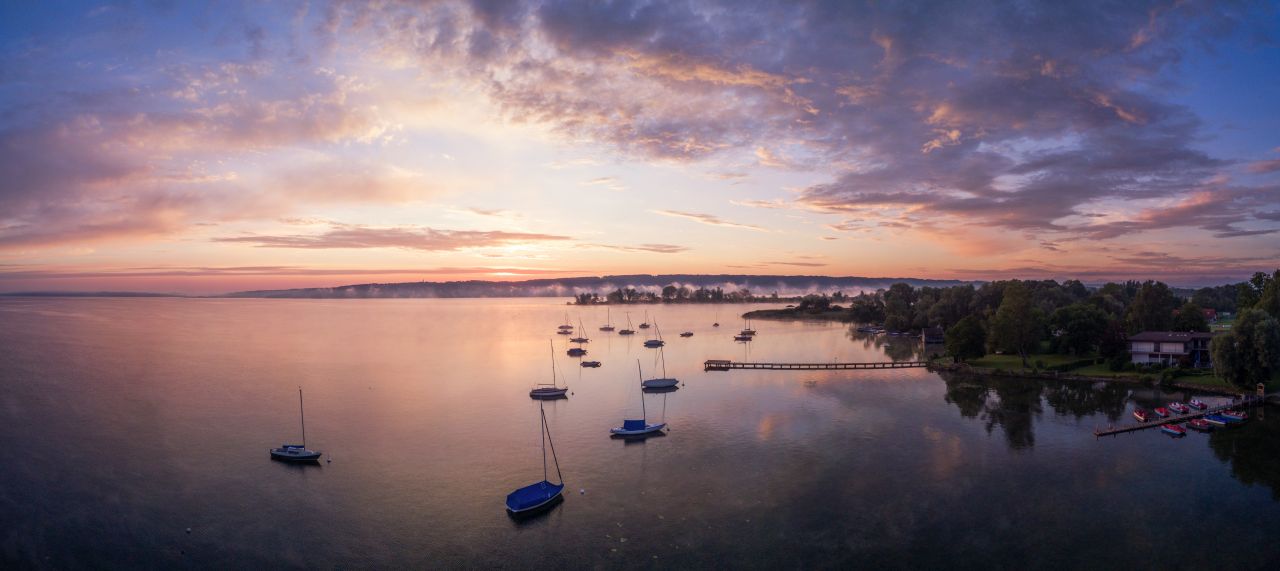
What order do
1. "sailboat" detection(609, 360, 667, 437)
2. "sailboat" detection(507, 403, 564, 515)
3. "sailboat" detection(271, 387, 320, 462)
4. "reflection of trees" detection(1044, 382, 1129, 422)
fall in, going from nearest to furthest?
"sailboat" detection(507, 403, 564, 515) < "sailboat" detection(271, 387, 320, 462) < "sailboat" detection(609, 360, 667, 437) < "reflection of trees" detection(1044, 382, 1129, 422)

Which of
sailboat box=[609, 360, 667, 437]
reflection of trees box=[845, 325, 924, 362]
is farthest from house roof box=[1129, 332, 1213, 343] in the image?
sailboat box=[609, 360, 667, 437]

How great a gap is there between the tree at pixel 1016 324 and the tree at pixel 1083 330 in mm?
4789

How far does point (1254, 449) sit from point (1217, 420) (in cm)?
684

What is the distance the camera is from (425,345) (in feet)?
415

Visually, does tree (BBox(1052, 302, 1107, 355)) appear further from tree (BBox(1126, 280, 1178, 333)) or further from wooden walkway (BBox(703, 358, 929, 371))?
wooden walkway (BBox(703, 358, 929, 371))

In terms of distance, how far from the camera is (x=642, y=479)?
38875 millimetres

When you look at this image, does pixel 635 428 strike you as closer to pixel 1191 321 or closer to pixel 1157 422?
pixel 1157 422

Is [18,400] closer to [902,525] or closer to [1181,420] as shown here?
[902,525]

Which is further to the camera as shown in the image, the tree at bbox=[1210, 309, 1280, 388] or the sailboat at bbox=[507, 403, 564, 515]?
the tree at bbox=[1210, 309, 1280, 388]

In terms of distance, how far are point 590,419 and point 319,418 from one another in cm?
2503

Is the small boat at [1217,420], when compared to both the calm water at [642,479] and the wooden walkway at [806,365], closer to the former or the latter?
the calm water at [642,479]

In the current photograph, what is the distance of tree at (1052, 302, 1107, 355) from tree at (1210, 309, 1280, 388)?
62.9 ft

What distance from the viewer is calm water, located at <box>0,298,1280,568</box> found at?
2938 cm

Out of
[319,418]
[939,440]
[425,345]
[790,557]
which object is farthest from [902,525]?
[425,345]
